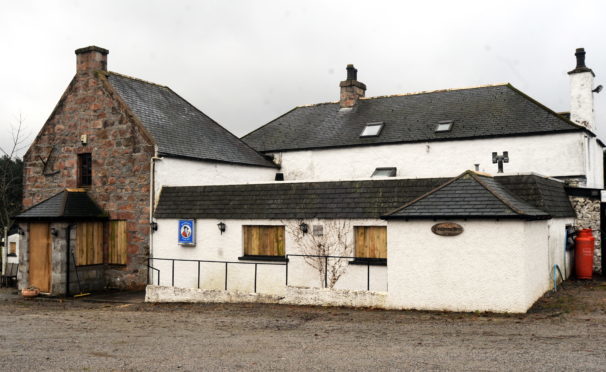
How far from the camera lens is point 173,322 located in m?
13.0

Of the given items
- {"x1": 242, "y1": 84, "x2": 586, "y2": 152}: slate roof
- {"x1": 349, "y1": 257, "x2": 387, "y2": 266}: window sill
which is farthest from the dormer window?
{"x1": 349, "y1": 257, "x2": 387, "y2": 266}: window sill

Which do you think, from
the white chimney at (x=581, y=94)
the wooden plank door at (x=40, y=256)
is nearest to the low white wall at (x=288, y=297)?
the wooden plank door at (x=40, y=256)

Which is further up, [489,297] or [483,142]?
[483,142]

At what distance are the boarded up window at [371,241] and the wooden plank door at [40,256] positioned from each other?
1042cm

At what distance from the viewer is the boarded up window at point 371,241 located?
16.4 metres

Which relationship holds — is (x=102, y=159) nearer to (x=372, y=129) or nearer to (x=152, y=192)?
(x=152, y=192)

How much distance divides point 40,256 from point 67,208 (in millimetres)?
1809

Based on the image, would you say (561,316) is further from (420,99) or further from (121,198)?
(420,99)

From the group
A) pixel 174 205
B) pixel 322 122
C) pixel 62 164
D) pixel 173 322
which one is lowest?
pixel 173 322

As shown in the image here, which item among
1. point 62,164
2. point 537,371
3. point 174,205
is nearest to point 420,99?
point 174,205

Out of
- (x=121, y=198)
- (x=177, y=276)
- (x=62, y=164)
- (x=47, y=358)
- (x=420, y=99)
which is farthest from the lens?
(x=420, y=99)

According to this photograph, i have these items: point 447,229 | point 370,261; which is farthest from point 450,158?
point 447,229

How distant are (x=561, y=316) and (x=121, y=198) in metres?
14.7

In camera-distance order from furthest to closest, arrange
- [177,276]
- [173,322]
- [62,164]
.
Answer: [62,164], [177,276], [173,322]
